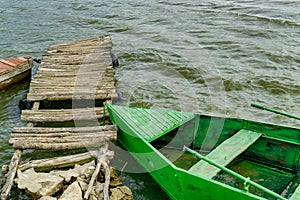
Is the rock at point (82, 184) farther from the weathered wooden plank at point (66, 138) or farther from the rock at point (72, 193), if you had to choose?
the weathered wooden plank at point (66, 138)

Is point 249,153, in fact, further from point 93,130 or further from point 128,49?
point 128,49

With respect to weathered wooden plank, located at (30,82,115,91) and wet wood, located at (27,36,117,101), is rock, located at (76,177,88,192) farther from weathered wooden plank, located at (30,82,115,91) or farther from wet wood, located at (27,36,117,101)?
weathered wooden plank, located at (30,82,115,91)

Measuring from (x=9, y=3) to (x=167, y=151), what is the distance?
18.1 m

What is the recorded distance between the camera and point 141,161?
721cm

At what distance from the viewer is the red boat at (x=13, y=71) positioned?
10.9 m

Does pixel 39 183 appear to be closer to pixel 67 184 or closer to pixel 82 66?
pixel 67 184

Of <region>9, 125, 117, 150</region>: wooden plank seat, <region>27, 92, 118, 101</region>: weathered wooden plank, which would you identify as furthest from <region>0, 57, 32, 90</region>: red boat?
<region>9, 125, 117, 150</region>: wooden plank seat

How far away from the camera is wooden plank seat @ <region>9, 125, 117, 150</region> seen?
24.7 ft

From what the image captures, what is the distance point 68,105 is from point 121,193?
14.0 feet

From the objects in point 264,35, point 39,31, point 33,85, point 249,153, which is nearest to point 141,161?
point 249,153

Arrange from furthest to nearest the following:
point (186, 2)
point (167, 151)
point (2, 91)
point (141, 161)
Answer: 1. point (186, 2)
2. point (2, 91)
3. point (167, 151)
4. point (141, 161)

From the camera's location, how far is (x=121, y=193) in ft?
21.7

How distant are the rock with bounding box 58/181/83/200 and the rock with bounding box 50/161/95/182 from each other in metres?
0.28

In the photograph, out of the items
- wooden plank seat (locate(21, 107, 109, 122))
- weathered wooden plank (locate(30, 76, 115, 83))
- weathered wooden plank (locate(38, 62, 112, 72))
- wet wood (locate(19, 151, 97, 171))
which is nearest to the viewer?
wet wood (locate(19, 151, 97, 171))
